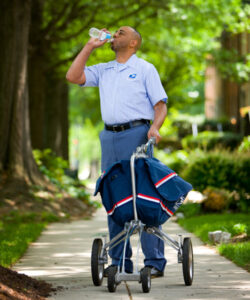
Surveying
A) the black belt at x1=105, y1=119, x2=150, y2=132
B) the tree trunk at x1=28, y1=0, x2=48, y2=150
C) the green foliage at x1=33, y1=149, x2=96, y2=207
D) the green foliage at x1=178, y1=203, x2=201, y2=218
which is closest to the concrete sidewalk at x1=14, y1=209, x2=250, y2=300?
the black belt at x1=105, y1=119, x2=150, y2=132

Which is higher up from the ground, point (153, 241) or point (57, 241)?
point (153, 241)

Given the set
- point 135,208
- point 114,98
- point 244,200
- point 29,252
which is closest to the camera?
point 135,208

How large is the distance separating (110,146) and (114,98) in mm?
401

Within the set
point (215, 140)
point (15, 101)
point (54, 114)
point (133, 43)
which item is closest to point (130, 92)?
point (133, 43)

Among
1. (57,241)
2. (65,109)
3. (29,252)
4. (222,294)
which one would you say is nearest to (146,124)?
(222,294)

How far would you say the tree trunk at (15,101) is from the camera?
1360cm

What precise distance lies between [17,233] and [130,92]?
14.6ft

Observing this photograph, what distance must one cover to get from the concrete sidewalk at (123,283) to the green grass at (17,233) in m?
0.11

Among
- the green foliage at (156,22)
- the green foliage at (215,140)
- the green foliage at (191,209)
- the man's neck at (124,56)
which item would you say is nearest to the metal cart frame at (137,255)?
the man's neck at (124,56)

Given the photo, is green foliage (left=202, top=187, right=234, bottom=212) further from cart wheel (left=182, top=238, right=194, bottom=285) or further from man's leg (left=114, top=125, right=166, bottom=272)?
cart wheel (left=182, top=238, right=194, bottom=285)

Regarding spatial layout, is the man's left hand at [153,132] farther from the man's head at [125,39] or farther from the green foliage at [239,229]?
the green foliage at [239,229]

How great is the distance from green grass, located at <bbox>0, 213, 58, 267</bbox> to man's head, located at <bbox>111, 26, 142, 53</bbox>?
2.46m

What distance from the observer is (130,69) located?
6074mm

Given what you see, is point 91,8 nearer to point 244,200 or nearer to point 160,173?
point 244,200
